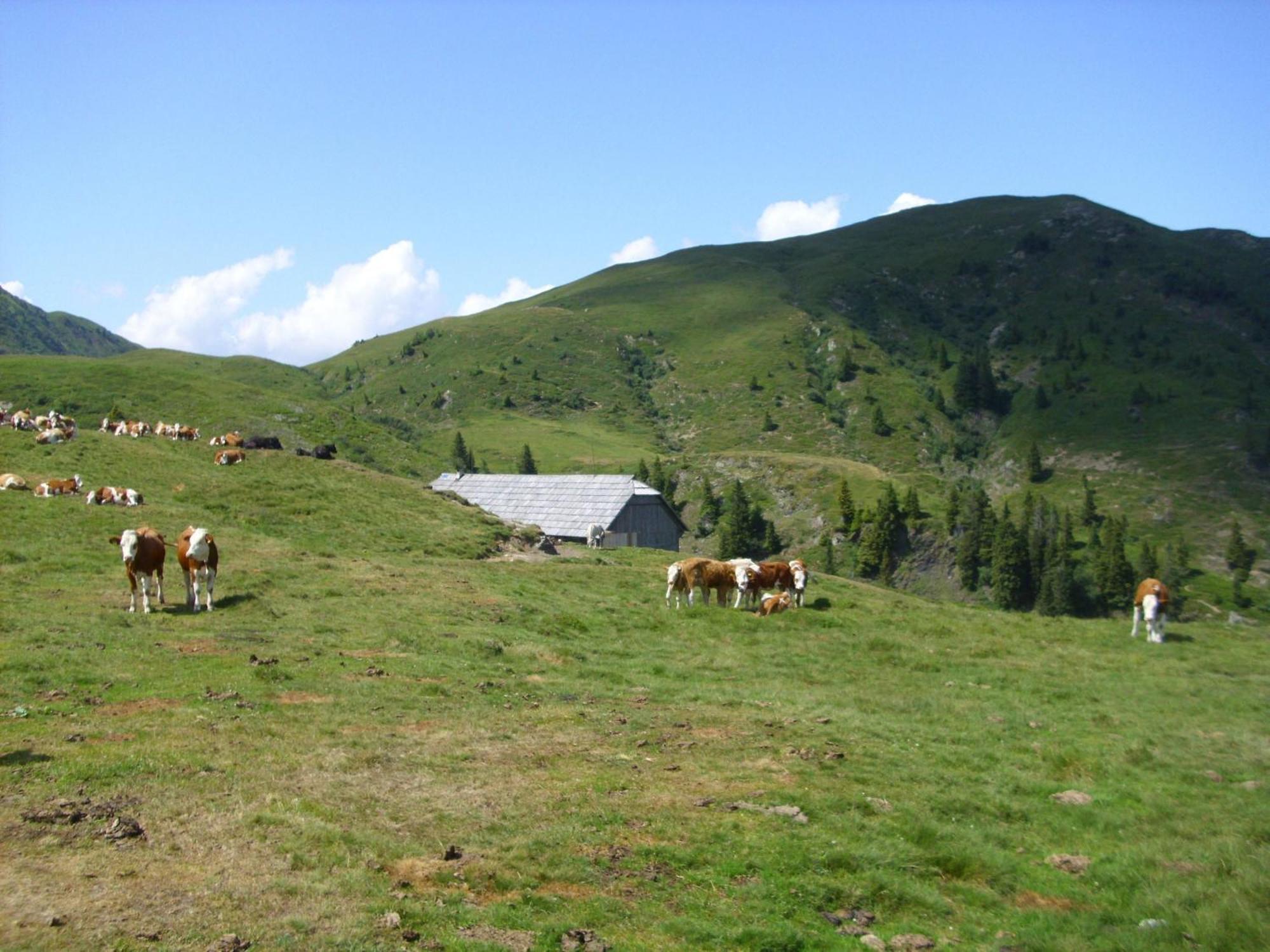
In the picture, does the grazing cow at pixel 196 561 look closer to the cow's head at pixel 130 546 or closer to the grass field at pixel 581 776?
the grass field at pixel 581 776

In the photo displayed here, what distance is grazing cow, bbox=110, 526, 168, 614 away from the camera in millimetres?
24156

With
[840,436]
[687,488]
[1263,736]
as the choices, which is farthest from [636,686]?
[840,436]

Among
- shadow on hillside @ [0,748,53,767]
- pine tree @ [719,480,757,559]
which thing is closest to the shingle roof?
pine tree @ [719,480,757,559]

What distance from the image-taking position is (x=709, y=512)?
408 ft

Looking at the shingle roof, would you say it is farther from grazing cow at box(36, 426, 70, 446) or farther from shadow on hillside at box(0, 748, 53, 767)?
shadow on hillside at box(0, 748, 53, 767)

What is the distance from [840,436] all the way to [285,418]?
106 m

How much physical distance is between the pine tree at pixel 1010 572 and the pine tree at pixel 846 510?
17514 mm

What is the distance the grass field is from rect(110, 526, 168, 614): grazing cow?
733 mm

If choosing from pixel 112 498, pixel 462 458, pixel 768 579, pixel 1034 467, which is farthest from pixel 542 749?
pixel 1034 467

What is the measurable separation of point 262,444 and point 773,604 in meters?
37.2

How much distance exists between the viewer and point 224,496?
43.9 metres

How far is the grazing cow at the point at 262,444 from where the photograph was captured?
56719mm

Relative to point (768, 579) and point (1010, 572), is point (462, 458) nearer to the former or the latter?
point (1010, 572)

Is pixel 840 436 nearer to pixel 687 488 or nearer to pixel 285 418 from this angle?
pixel 687 488
